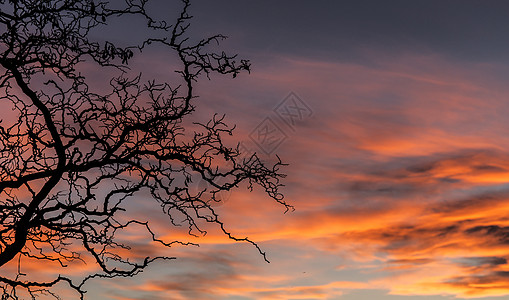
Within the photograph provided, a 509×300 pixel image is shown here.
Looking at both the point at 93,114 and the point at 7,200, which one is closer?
the point at 7,200

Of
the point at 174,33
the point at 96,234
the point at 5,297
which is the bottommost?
the point at 5,297

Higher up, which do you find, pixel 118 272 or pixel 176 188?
pixel 176 188

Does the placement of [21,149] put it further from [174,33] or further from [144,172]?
[174,33]

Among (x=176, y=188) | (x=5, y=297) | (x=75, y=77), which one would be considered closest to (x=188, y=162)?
(x=176, y=188)

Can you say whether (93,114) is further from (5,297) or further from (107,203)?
(5,297)

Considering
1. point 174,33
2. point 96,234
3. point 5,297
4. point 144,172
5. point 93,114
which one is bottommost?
point 5,297

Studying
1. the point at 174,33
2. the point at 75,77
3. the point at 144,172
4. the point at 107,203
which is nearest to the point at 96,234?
the point at 107,203

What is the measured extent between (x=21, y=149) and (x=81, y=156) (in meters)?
0.91

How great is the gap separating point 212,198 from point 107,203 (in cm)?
157

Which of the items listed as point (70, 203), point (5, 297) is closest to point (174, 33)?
point (70, 203)

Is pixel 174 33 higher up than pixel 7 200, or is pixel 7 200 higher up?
pixel 174 33

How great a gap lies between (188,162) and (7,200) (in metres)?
2.66

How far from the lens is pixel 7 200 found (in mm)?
10172

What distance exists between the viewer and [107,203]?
10.6 m
